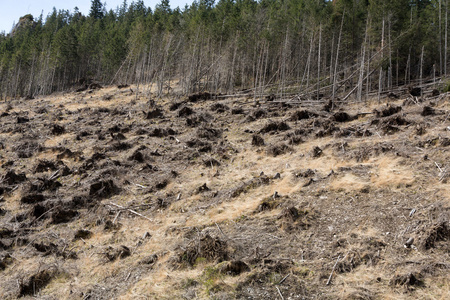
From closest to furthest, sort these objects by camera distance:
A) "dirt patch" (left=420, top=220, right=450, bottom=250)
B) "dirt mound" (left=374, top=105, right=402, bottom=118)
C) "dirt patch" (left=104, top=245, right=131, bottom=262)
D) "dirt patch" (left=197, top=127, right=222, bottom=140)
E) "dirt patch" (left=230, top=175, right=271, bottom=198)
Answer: "dirt patch" (left=420, top=220, right=450, bottom=250) → "dirt patch" (left=104, top=245, right=131, bottom=262) → "dirt patch" (left=230, top=175, right=271, bottom=198) → "dirt mound" (left=374, top=105, right=402, bottom=118) → "dirt patch" (left=197, top=127, right=222, bottom=140)

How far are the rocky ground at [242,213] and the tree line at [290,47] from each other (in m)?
12.2

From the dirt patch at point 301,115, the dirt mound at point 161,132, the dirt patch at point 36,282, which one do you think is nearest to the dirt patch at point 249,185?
the dirt patch at point 36,282

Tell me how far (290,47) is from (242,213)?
3273cm

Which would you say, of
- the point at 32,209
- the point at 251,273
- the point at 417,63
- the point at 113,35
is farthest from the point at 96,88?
the point at 251,273

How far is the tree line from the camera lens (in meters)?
27.3

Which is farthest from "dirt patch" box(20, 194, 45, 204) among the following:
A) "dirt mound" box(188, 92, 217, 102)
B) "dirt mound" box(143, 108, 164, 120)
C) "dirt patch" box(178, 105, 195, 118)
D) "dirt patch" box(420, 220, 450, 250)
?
"dirt mound" box(188, 92, 217, 102)

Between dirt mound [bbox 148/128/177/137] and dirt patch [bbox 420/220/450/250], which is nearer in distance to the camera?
dirt patch [bbox 420/220/450/250]

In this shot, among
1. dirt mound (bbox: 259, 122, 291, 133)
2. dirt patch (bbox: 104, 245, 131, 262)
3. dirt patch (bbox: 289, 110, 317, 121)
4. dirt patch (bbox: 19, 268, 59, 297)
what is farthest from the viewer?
dirt patch (bbox: 289, 110, 317, 121)

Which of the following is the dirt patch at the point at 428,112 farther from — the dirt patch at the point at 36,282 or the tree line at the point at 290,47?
the dirt patch at the point at 36,282

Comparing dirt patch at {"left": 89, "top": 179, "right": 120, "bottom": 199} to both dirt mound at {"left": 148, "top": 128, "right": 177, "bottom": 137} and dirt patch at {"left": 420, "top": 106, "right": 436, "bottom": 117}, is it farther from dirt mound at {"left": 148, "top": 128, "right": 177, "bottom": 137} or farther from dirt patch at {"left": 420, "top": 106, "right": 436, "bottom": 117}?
dirt patch at {"left": 420, "top": 106, "right": 436, "bottom": 117}

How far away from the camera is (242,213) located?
28.3ft

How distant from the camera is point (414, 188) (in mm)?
7891

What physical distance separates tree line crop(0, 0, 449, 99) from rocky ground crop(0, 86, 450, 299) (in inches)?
480

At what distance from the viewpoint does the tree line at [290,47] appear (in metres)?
27.3
